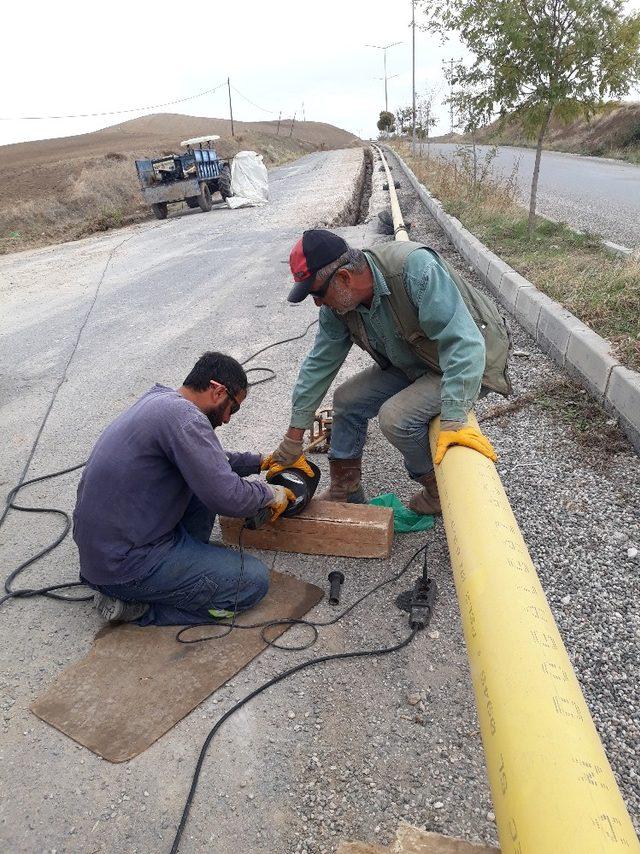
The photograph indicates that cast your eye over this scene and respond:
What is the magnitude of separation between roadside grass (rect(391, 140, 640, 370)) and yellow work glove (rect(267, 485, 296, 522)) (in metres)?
2.36

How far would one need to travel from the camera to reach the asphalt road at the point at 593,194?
1024cm

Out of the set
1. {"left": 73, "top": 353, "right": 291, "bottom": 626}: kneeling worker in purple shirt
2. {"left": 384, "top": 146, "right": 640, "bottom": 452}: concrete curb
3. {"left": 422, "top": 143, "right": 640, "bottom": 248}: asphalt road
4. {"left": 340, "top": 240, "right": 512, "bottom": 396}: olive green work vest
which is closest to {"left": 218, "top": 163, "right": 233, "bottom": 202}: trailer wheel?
{"left": 422, "top": 143, "right": 640, "bottom": 248}: asphalt road

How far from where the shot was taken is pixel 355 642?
9.20 feet

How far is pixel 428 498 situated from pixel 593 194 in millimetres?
13698

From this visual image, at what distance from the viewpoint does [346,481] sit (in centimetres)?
379

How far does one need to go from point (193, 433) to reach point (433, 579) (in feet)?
4.29

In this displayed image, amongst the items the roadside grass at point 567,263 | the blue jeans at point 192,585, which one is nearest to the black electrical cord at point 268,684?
the blue jeans at point 192,585

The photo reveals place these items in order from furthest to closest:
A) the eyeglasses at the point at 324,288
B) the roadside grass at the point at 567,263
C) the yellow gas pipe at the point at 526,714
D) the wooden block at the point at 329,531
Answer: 1. the roadside grass at the point at 567,263
2. the wooden block at the point at 329,531
3. the eyeglasses at the point at 324,288
4. the yellow gas pipe at the point at 526,714

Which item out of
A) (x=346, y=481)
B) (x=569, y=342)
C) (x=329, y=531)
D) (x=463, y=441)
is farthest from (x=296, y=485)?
(x=569, y=342)

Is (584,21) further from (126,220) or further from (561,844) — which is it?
(126,220)

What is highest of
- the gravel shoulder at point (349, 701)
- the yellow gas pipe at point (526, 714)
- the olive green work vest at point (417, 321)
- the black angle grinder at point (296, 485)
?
the olive green work vest at point (417, 321)

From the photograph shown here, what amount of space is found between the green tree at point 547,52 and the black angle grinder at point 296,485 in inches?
266

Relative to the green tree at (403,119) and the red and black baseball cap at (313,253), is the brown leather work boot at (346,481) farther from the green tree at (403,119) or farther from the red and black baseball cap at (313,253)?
the green tree at (403,119)

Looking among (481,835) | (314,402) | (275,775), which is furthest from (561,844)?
→ (314,402)
